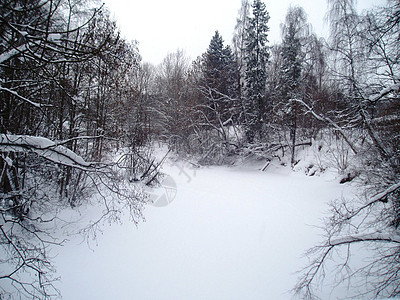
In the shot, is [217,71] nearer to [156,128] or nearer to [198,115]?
[198,115]

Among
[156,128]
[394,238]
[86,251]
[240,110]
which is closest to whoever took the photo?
[394,238]

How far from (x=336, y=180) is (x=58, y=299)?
33.7 ft

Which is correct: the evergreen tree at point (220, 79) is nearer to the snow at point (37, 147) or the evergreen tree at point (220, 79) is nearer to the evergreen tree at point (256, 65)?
the evergreen tree at point (256, 65)

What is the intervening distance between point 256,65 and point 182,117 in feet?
24.0

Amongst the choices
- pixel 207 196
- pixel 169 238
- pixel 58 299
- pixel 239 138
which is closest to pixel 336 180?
pixel 207 196

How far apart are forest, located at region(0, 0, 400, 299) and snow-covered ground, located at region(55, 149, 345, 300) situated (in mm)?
433

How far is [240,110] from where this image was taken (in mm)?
17531

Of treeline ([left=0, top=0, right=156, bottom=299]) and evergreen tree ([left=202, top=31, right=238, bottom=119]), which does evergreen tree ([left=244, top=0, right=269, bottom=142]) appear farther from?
treeline ([left=0, top=0, right=156, bottom=299])

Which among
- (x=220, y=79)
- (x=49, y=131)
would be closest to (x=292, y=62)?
(x=220, y=79)

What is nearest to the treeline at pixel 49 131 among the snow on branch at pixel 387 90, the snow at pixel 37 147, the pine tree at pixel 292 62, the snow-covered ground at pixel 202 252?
the snow at pixel 37 147

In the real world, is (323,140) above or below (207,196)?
above

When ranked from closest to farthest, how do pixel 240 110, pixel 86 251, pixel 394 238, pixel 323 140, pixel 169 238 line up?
Result: pixel 394 238 < pixel 86 251 < pixel 169 238 < pixel 323 140 < pixel 240 110

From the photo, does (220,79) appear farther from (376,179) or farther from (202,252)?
(202,252)

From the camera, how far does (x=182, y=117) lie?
18.3 meters
